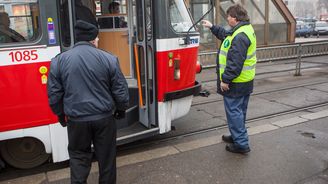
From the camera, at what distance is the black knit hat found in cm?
290

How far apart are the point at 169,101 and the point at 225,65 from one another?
0.87 m

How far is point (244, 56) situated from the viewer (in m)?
4.22

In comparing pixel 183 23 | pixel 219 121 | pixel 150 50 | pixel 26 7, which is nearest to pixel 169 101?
pixel 150 50

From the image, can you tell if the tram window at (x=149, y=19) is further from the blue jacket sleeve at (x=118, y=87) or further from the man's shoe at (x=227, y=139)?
the man's shoe at (x=227, y=139)

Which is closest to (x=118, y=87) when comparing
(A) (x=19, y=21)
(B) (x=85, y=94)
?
(B) (x=85, y=94)

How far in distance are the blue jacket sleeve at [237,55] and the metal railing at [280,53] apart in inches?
298

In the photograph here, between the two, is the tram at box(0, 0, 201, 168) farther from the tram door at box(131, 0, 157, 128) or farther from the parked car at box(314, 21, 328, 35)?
the parked car at box(314, 21, 328, 35)

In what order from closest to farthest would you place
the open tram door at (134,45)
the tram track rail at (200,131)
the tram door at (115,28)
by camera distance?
the open tram door at (134,45), the tram track rail at (200,131), the tram door at (115,28)

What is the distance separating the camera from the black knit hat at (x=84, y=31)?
9.52 ft

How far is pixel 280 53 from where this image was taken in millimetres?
13180

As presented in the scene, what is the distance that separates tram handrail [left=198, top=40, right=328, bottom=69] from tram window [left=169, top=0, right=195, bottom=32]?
22.5 ft

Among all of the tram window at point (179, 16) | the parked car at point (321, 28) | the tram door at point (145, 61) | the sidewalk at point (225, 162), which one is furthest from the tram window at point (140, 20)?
the parked car at point (321, 28)

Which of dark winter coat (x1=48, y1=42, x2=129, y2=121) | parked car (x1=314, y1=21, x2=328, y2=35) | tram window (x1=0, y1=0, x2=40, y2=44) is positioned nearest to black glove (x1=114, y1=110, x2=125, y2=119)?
dark winter coat (x1=48, y1=42, x2=129, y2=121)

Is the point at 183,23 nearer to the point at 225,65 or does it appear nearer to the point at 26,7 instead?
the point at 225,65
